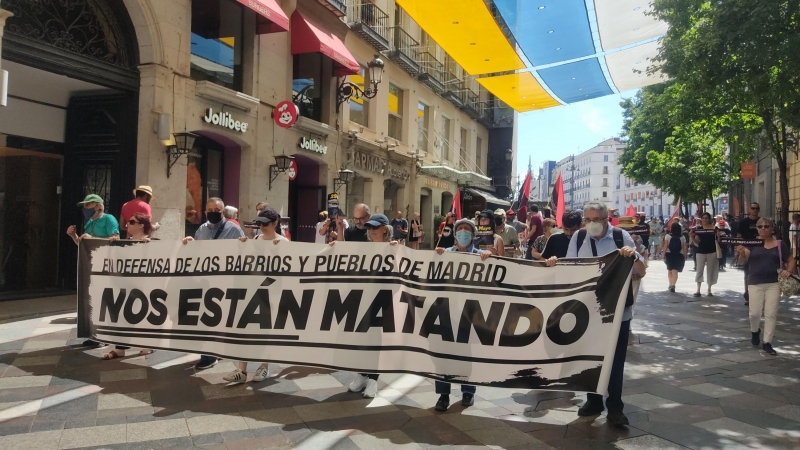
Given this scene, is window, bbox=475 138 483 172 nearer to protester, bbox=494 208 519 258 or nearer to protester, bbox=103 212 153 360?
protester, bbox=494 208 519 258

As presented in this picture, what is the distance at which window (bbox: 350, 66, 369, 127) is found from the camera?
59.3 ft

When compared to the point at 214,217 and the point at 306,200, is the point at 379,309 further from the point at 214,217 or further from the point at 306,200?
the point at 306,200

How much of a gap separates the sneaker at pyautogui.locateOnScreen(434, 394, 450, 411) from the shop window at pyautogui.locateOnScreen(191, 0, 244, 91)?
924cm

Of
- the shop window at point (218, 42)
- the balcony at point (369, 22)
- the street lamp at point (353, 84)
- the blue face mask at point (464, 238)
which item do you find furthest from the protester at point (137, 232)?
the balcony at point (369, 22)

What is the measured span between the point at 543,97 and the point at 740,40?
298 inches

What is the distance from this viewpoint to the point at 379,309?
4730mm

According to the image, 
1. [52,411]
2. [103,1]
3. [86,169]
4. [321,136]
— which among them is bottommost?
[52,411]

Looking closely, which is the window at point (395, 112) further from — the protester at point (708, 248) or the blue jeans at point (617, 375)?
the blue jeans at point (617, 375)

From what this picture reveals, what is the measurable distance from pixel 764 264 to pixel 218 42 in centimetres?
1087

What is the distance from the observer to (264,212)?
5375 millimetres

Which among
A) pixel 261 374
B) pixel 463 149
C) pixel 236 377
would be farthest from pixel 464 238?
pixel 463 149

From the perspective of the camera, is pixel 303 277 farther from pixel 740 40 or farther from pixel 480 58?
pixel 480 58

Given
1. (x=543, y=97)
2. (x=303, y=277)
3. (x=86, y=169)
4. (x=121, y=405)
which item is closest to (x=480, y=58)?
(x=543, y=97)

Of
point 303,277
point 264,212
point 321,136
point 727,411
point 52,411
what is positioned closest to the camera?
point 52,411
